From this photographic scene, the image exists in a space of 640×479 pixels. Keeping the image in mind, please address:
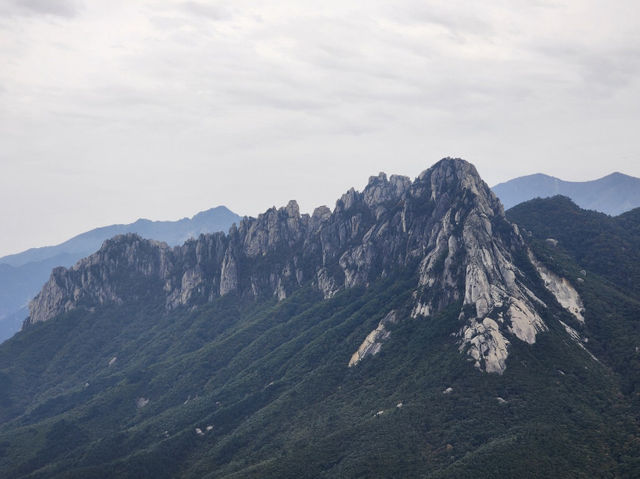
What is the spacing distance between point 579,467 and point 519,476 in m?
21.0

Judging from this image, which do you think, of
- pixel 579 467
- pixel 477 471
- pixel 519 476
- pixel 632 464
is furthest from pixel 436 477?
pixel 632 464

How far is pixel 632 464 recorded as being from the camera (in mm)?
190750

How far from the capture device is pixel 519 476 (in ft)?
633

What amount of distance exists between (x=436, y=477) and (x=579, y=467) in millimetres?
47930

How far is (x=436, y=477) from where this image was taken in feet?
654

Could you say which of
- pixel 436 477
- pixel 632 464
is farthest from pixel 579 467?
pixel 436 477

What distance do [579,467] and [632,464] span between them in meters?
16.5

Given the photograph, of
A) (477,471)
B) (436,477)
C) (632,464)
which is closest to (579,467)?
(632,464)

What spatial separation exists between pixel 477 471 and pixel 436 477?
46.6 ft

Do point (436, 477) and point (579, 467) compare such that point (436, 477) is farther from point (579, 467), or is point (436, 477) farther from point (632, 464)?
point (632, 464)

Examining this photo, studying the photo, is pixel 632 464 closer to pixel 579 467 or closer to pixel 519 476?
pixel 579 467

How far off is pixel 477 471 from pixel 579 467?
33789mm

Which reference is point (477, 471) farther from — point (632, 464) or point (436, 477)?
point (632, 464)

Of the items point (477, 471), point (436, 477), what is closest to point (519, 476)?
point (477, 471)
